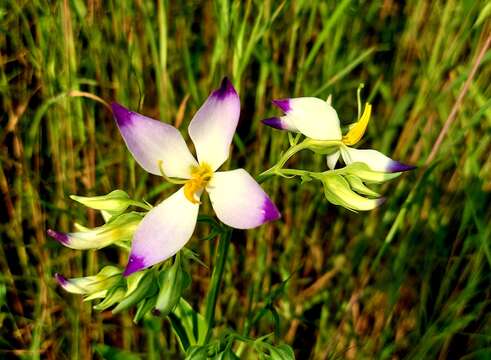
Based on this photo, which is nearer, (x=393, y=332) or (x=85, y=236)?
(x=85, y=236)

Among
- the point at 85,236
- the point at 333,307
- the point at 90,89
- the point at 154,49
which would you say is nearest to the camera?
the point at 85,236

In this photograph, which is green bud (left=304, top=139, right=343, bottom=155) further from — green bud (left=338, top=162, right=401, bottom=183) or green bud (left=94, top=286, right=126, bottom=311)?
green bud (left=94, top=286, right=126, bottom=311)

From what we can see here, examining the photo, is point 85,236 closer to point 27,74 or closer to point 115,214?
point 115,214

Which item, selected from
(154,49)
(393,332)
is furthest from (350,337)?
(154,49)

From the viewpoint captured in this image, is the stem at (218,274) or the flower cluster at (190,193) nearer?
the flower cluster at (190,193)

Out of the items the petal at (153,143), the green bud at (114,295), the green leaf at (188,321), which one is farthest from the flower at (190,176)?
the green leaf at (188,321)

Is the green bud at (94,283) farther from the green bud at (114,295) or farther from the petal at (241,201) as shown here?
the petal at (241,201)

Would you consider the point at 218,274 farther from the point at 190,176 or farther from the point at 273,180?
the point at 273,180
